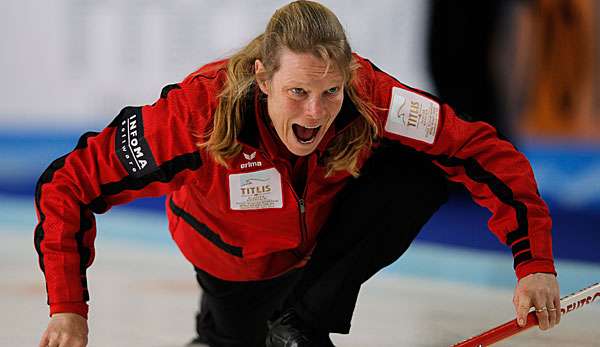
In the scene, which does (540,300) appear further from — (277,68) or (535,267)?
(277,68)

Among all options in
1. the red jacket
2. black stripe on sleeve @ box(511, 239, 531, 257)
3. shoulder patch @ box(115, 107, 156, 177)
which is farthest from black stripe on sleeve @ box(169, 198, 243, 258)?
black stripe on sleeve @ box(511, 239, 531, 257)

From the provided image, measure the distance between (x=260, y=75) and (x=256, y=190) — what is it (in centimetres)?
27

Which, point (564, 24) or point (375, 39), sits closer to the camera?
point (564, 24)

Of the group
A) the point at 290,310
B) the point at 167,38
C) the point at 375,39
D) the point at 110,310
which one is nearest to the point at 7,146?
the point at 167,38

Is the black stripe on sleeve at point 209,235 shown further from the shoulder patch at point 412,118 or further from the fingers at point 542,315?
the fingers at point 542,315

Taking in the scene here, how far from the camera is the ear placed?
73.7 inches

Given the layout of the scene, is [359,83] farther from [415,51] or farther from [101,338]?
[415,51]

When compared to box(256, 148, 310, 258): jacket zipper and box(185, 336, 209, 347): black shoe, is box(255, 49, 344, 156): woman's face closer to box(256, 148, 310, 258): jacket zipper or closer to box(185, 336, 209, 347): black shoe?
box(256, 148, 310, 258): jacket zipper

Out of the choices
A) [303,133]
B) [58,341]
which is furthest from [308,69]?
[58,341]

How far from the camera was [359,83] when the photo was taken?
77.5 inches

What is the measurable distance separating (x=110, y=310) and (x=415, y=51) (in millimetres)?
1854

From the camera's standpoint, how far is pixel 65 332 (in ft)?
5.73

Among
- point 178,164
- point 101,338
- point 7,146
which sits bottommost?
point 101,338

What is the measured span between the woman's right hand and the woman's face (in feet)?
1.78
